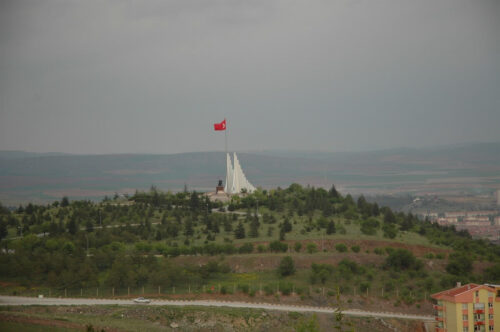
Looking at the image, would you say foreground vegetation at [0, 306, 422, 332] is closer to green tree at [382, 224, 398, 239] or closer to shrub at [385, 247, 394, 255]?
shrub at [385, 247, 394, 255]

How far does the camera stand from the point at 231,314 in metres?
29.6

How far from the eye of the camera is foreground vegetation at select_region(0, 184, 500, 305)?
34.7m

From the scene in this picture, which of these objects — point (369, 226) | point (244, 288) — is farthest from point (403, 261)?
point (244, 288)

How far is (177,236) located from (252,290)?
41.9ft

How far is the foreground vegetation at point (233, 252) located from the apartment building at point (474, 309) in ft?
18.6

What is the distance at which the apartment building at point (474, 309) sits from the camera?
27922mm

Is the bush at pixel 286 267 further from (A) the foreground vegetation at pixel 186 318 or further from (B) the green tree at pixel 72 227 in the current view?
(B) the green tree at pixel 72 227

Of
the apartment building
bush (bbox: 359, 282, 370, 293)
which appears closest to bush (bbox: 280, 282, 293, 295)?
bush (bbox: 359, 282, 370, 293)

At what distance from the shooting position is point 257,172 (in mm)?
147000

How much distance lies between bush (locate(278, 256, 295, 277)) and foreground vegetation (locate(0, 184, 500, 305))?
0.08 m

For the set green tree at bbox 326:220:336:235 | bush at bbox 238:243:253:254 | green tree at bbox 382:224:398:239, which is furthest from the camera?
green tree at bbox 382:224:398:239

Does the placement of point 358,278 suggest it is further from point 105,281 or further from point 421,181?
point 421,181

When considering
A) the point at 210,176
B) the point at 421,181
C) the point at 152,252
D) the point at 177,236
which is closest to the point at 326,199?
the point at 177,236

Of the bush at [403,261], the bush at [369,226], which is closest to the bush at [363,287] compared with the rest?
the bush at [403,261]
